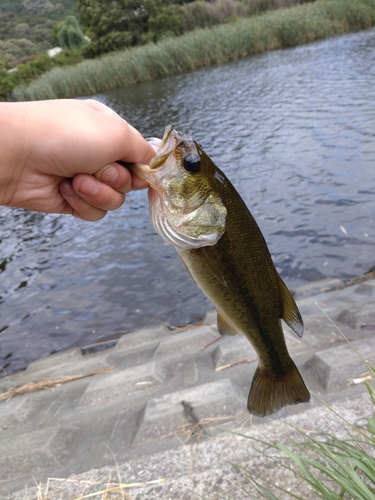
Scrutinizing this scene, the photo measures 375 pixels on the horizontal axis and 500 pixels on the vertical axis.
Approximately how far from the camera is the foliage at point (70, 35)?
4746cm

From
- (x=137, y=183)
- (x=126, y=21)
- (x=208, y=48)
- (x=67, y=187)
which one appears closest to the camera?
(x=137, y=183)

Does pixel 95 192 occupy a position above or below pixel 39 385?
above

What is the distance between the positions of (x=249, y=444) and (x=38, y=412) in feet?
6.85

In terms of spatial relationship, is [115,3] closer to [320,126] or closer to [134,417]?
[320,126]

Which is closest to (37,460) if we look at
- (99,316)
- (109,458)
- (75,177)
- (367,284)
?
(109,458)

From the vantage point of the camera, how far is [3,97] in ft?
105

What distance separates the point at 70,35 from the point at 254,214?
4836 cm

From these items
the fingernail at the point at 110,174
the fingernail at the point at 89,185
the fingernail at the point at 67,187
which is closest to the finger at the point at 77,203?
the fingernail at the point at 67,187

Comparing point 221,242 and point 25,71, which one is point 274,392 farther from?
point 25,71

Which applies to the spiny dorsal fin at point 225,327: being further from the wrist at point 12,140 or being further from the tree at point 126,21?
the tree at point 126,21

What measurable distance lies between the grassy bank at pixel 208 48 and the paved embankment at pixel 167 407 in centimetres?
2287

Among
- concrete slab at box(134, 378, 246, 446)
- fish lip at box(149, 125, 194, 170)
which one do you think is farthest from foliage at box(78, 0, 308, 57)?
fish lip at box(149, 125, 194, 170)

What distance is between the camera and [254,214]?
7.52 m

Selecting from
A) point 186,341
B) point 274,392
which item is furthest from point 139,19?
point 274,392
